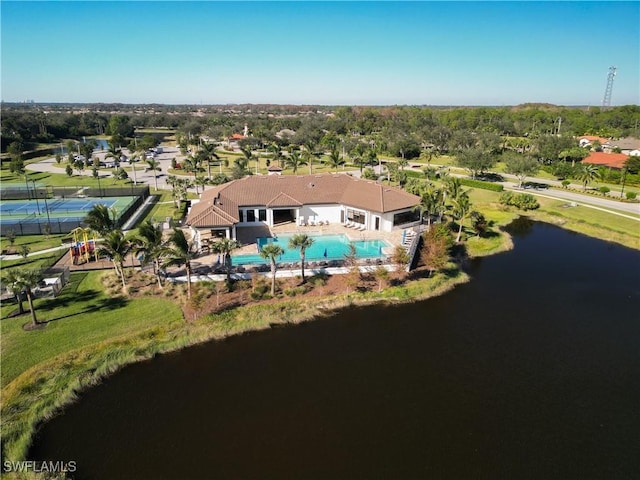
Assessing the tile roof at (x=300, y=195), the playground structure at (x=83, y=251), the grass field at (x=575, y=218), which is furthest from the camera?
the grass field at (x=575, y=218)

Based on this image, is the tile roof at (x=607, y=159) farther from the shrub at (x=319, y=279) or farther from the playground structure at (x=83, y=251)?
the playground structure at (x=83, y=251)

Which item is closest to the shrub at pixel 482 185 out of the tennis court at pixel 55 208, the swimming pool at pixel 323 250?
the swimming pool at pixel 323 250

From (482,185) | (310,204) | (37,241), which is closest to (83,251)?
(37,241)

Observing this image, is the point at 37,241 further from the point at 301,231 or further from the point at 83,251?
the point at 301,231

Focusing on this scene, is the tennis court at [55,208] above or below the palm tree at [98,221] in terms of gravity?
below

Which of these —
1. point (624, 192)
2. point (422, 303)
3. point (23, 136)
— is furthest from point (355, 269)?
point (23, 136)
